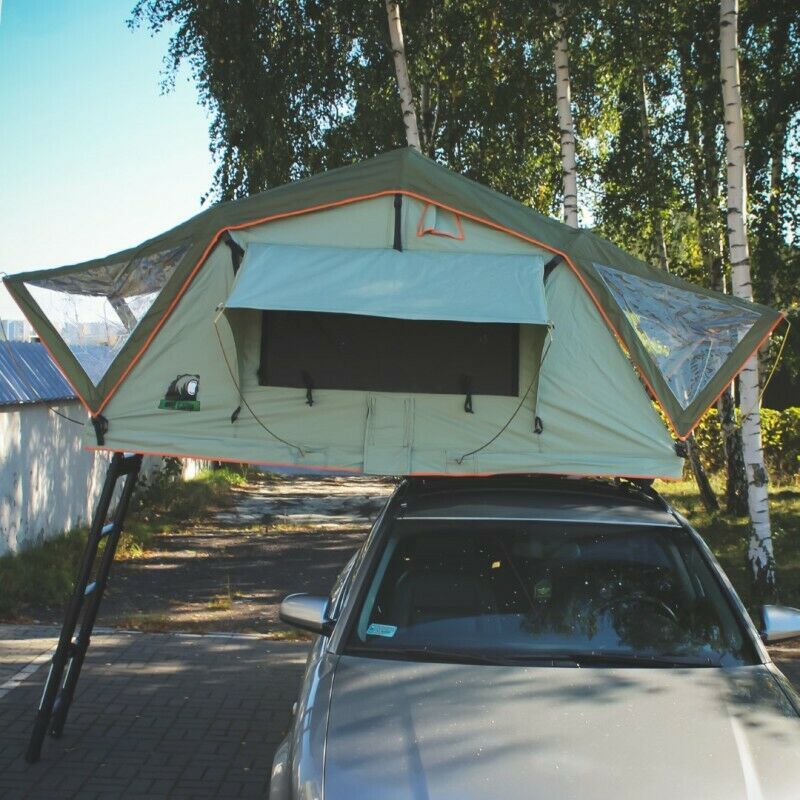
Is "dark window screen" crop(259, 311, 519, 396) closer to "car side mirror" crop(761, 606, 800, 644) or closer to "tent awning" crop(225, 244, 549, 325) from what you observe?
"tent awning" crop(225, 244, 549, 325)

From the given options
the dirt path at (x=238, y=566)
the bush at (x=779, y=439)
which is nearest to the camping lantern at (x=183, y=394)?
the dirt path at (x=238, y=566)

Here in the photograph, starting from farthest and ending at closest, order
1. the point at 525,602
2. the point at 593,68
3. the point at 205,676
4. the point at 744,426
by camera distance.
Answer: the point at 593,68 → the point at 744,426 → the point at 205,676 → the point at 525,602

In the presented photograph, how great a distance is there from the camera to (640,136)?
51.2ft

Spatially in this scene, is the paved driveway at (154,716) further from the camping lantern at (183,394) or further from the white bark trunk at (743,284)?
the white bark trunk at (743,284)

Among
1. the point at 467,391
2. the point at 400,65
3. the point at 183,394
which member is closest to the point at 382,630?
the point at 467,391

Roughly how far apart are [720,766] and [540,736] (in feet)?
1.85

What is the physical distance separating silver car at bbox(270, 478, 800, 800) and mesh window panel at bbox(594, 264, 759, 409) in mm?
657

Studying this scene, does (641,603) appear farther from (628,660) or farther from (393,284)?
(393,284)

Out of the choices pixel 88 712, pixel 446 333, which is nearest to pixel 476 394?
pixel 446 333

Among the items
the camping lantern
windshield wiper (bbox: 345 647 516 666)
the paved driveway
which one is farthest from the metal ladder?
windshield wiper (bbox: 345 647 516 666)

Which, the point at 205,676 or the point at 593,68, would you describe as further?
the point at 593,68

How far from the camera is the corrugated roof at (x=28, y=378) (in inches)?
419

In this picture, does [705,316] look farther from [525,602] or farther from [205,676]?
[205,676]

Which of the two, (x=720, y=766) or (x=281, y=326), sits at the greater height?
(x=281, y=326)
